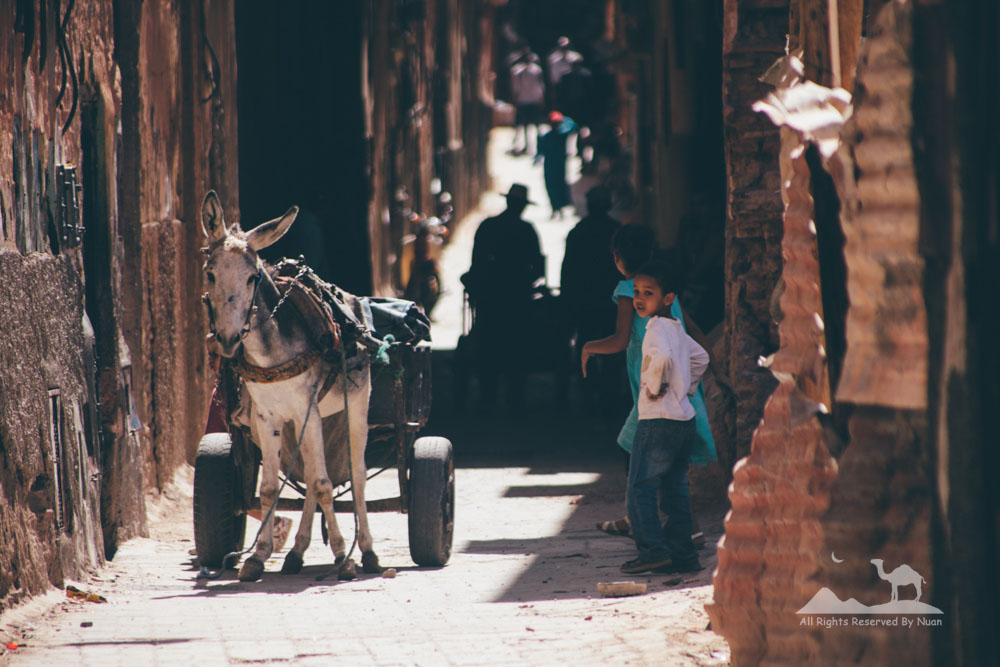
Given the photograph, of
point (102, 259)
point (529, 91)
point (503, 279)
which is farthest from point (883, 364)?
point (529, 91)

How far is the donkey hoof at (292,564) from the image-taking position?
26.1ft

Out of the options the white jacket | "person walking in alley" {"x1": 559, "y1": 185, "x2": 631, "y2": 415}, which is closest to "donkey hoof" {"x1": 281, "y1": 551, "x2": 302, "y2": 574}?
the white jacket

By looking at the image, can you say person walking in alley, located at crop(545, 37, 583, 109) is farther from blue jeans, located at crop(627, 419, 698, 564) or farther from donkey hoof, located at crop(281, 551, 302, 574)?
blue jeans, located at crop(627, 419, 698, 564)

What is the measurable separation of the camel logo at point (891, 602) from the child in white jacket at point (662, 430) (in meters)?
3.05

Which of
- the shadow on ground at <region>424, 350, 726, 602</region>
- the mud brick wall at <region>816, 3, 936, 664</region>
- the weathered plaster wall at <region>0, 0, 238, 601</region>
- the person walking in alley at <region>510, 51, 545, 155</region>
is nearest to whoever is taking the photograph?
the mud brick wall at <region>816, 3, 936, 664</region>

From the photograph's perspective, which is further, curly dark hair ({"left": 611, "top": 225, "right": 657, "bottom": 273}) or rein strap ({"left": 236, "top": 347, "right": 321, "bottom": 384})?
curly dark hair ({"left": 611, "top": 225, "right": 657, "bottom": 273})

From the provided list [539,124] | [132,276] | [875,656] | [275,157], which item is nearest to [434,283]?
[275,157]

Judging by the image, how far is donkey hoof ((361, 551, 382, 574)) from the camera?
7977 mm

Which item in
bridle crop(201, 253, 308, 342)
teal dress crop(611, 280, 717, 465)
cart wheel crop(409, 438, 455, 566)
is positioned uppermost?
bridle crop(201, 253, 308, 342)

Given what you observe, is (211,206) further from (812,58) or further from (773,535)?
(773,535)

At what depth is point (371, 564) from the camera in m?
7.98

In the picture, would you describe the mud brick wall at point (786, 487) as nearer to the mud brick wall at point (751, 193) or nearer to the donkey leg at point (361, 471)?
the donkey leg at point (361, 471)

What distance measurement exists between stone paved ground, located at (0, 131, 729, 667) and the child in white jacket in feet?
0.66

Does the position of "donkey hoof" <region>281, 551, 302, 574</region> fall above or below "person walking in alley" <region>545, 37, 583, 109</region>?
below
